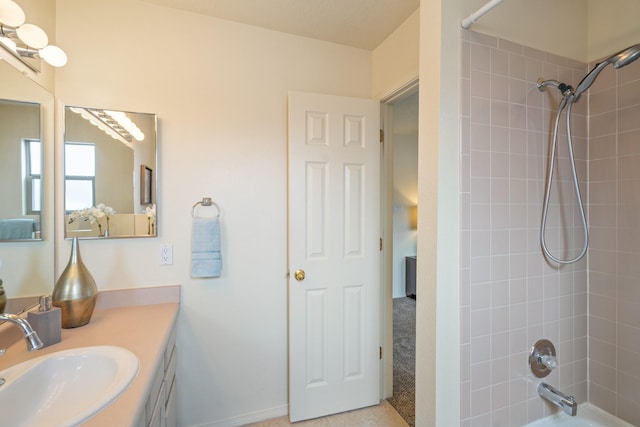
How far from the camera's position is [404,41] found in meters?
1.72

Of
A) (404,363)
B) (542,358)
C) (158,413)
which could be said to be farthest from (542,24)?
(404,363)

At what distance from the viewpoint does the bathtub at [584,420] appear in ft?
4.31

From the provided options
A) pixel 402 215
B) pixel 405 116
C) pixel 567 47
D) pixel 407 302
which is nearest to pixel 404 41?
pixel 567 47

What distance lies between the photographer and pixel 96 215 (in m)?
1.51

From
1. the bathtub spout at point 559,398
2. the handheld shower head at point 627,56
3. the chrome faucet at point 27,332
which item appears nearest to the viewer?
the chrome faucet at point 27,332

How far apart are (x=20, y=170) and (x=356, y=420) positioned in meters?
2.25

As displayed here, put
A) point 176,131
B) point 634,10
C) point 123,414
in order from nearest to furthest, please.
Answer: point 123,414
point 634,10
point 176,131

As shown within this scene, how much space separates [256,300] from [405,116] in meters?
2.78

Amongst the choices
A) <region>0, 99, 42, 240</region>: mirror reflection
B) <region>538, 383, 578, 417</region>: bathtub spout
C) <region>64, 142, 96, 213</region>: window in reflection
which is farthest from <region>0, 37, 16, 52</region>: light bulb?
<region>538, 383, 578, 417</region>: bathtub spout

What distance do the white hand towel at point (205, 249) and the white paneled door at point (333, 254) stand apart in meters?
0.45

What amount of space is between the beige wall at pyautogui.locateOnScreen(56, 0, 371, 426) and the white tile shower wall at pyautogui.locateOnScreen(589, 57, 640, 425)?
1513 mm

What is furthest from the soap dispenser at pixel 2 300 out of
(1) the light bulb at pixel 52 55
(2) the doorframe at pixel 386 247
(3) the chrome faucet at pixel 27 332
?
(2) the doorframe at pixel 386 247

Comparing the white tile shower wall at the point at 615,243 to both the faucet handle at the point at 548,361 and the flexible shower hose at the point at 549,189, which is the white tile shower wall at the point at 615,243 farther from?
the faucet handle at the point at 548,361

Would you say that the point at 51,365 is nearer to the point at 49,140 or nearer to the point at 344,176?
the point at 49,140
